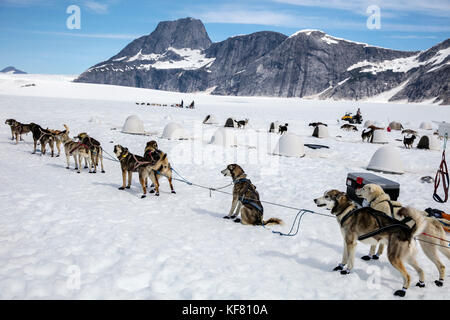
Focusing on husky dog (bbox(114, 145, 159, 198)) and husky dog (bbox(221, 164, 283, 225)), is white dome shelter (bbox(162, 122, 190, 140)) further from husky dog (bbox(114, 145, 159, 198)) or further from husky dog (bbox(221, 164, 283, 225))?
husky dog (bbox(221, 164, 283, 225))

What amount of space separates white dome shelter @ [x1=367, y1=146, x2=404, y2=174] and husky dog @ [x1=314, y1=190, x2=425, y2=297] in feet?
34.1

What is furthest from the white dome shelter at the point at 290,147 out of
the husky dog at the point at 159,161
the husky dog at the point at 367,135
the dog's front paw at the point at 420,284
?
A: the dog's front paw at the point at 420,284

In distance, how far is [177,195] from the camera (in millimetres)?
10539

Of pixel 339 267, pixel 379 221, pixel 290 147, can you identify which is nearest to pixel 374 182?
pixel 339 267

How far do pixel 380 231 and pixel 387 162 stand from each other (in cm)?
1105

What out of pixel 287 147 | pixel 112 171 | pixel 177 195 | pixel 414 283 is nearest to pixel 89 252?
pixel 177 195

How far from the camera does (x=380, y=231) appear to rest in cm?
492

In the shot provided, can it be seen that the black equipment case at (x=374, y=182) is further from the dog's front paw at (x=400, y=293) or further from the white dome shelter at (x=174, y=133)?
the white dome shelter at (x=174, y=133)

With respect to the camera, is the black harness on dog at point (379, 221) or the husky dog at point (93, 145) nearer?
the black harness on dog at point (379, 221)

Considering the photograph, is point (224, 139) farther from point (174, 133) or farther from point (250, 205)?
point (250, 205)

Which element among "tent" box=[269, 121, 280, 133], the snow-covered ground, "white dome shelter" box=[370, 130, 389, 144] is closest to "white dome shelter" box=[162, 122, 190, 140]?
the snow-covered ground

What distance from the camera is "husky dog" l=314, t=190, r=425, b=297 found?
4715mm

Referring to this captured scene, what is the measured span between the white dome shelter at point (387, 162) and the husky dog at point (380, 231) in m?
10.4

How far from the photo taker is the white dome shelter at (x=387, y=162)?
14271mm
